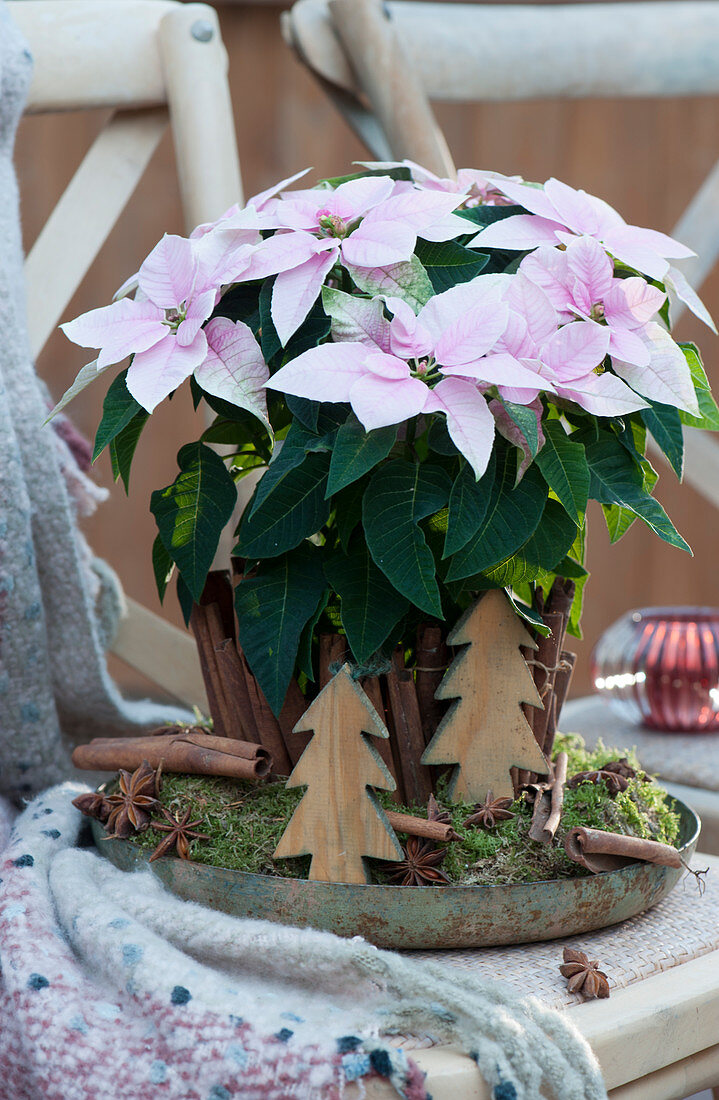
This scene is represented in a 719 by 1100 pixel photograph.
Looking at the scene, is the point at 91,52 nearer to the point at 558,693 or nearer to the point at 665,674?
the point at 558,693

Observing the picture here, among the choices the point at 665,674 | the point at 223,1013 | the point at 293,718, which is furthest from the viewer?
the point at 665,674

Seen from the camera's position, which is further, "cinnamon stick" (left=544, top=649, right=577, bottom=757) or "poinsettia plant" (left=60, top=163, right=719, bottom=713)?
"cinnamon stick" (left=544, top=649, right=577, bottom=757)

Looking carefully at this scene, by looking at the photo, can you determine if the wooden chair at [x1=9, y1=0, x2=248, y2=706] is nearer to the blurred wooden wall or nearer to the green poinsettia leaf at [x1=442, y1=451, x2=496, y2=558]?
the green poinsettia leaf at [x1=442, y1=451, x2=496, y2=558]

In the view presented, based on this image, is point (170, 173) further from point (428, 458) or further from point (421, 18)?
point (428, 458)

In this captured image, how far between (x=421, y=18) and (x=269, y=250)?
0.57 metres

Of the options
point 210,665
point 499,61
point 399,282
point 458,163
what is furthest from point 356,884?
point 458,163

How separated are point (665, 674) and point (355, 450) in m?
0.54

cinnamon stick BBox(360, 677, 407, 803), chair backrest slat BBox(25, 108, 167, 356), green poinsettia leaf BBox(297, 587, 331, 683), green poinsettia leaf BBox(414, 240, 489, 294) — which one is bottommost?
cinnamon stick BBox(360, 677, 407, 803)

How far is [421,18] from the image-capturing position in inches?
34.3

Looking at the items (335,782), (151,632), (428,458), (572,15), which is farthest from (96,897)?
(572,15)

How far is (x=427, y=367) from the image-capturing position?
39cm

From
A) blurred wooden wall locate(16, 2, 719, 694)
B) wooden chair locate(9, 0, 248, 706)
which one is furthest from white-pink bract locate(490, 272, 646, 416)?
blurred wooden wall locate(16, 2, 719, 694)

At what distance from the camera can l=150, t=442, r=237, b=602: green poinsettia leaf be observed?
1.45 ft

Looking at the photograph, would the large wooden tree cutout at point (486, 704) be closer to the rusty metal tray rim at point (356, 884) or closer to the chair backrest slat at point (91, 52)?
the rusty metal tray rim at point (356, 884)
